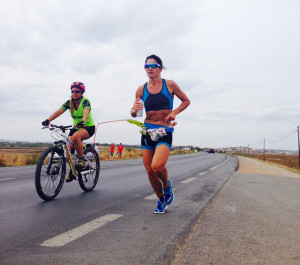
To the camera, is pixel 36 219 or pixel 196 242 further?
pixel 36 219

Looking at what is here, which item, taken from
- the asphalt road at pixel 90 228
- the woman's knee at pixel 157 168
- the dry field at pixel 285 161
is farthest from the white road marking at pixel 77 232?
the dry field at pixel 285 161

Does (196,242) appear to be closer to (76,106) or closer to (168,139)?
(168,139)

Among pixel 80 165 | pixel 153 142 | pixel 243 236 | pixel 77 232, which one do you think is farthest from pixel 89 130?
pixel 243 236

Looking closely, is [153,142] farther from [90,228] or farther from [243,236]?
[243,236]

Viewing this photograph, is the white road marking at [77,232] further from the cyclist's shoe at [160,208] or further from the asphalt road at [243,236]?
the asphalt road at [243,236]

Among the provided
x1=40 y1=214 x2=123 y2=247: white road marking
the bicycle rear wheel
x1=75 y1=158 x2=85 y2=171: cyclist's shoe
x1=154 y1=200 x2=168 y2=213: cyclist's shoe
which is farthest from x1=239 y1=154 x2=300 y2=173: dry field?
x1=40 y1=214 x2=123 y2=247: white road marking

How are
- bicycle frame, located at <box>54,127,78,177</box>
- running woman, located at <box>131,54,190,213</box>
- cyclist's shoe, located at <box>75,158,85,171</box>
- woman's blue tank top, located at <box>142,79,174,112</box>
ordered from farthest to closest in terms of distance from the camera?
cyclist's shoe, located at <box>75,158,85,171</box>
bicycle frame, located at <box>54,127,78,177</box>
woman's blue tank top, located at <box>142,79,174,112</box>
running woman, located at <box>131,54,190,213</box>

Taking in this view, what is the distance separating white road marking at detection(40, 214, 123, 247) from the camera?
256 cm

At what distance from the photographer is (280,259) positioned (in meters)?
2.30

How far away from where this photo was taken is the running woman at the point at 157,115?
3.81 metres

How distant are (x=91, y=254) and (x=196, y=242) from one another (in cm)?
94

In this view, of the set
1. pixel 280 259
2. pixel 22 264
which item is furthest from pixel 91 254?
pixel 280 259

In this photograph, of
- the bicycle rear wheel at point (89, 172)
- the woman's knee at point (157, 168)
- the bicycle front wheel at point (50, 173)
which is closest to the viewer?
the woman's knee at point (157, 168)

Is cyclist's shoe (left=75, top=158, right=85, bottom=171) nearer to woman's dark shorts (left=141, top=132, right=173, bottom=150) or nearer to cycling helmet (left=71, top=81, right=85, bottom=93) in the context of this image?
cycling helmet (left=71, top=81, right=85, bottom=93)
